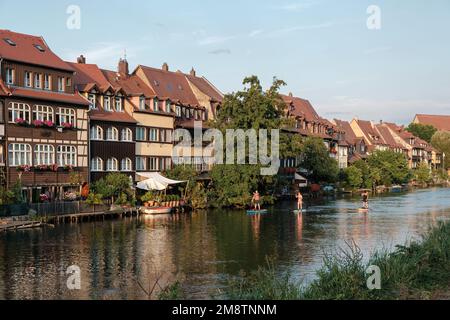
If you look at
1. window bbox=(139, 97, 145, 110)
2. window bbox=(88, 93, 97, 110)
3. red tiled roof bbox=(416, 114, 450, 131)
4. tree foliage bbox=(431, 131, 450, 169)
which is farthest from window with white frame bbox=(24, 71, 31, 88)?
red tiled roof bbox=(416, 114, 450, 131)

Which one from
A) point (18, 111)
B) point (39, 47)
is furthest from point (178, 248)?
point (39, 47)

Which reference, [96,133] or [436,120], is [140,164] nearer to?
[96,133]

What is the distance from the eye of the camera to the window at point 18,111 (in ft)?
137

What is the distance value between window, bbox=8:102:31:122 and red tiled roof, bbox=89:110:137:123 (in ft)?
20.9

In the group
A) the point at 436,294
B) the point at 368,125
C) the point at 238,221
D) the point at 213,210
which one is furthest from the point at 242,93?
the point at 368,125

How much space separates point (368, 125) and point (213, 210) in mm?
79191

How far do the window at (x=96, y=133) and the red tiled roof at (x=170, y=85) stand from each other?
10262 millimetres

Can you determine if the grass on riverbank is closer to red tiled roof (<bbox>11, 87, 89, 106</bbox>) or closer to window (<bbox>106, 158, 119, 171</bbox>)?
red tiled roof (<bbox>11, 87, 89, 106</bbox>)

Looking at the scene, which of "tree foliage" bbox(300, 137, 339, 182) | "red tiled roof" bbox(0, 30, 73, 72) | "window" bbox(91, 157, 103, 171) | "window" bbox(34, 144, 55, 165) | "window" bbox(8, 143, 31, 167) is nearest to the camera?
"window" bbox(8, 143, 31, 167)

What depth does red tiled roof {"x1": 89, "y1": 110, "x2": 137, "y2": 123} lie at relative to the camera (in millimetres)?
49188

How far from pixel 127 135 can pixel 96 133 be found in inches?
153

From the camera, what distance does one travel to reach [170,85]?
64.4m

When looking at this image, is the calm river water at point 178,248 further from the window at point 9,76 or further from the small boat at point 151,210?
the window at point 9,76

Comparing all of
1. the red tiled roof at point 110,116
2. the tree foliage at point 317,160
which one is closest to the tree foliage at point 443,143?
the tree foliage at point 317,160
